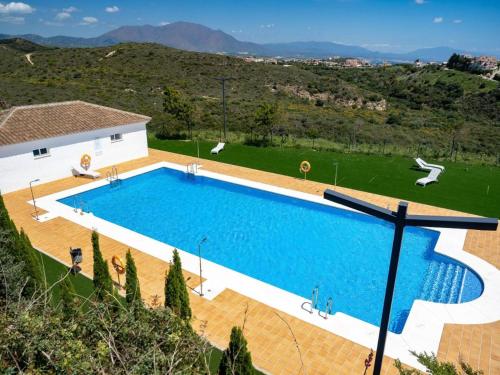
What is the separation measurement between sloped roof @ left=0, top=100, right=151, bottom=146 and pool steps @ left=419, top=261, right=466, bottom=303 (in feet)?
61.8

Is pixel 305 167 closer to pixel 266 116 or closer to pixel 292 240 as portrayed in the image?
pixel 292 240

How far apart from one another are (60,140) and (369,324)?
18.2m

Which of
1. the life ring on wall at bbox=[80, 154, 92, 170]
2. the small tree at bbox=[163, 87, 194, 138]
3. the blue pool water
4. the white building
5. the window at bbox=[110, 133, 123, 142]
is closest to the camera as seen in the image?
the blue pool water

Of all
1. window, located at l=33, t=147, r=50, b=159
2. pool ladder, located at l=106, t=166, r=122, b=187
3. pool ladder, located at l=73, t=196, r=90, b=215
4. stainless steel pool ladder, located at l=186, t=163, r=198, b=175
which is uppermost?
window, located at l=33, t=147, r=50, b=159

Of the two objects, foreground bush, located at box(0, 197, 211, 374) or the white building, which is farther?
the white building

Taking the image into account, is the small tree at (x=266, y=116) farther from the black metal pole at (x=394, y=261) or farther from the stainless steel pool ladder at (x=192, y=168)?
the black metal pole at (x=394, y=261)

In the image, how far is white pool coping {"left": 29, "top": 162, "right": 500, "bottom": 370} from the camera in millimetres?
9180

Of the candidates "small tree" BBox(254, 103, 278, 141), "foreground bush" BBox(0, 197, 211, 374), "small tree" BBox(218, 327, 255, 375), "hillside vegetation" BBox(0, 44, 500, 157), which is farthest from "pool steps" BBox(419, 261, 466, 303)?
"hillside vegetation" BBox(0, 44, 500, 157)

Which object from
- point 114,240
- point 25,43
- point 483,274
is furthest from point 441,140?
point 25,43

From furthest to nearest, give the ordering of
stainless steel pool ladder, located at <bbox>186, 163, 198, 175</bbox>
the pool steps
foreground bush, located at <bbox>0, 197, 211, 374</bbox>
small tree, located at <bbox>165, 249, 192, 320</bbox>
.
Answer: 1. stainless steel pool ladder, located at <bbox>186, 163, 198, 175</bbox>
2. the pool steps
3. small tree, located at <bbox>165, 249, 192, 320</bbox>
4. foreground bush, located at <bbox>0, 197, 211, 374</bbox>

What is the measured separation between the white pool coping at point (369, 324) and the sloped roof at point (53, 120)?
648 centimetres

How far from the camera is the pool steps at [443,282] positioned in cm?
1145

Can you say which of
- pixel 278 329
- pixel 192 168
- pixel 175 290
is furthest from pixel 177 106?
pixel 278 329

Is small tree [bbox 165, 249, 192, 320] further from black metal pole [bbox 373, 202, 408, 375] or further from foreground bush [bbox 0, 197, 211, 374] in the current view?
black metal pole [bbox 373, 202, 408, 375]
